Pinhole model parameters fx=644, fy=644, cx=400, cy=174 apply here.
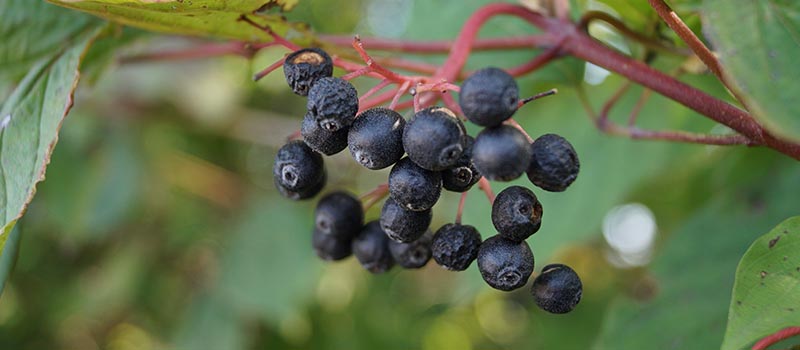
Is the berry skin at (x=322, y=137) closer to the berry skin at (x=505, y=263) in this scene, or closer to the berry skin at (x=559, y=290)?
the berry skin at (x=505, y=263)

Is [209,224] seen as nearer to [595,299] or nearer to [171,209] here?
[171,209]

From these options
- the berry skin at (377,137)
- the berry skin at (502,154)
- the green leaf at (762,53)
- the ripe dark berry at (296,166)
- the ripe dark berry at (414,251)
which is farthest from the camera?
the ripe dark berry at (414,251)

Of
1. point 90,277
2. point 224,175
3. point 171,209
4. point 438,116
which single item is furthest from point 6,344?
point 438,116

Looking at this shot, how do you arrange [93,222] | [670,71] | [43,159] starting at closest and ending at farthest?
[43,159]
[670,71]
[93,222]

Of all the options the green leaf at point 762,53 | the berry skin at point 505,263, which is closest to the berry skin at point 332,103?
the berry skin at point 505,263

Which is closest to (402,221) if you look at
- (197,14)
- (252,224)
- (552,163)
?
(552,163)

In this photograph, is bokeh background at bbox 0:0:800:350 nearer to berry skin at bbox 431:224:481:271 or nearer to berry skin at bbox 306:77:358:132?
berry skin at bbox 431:224:481:271
